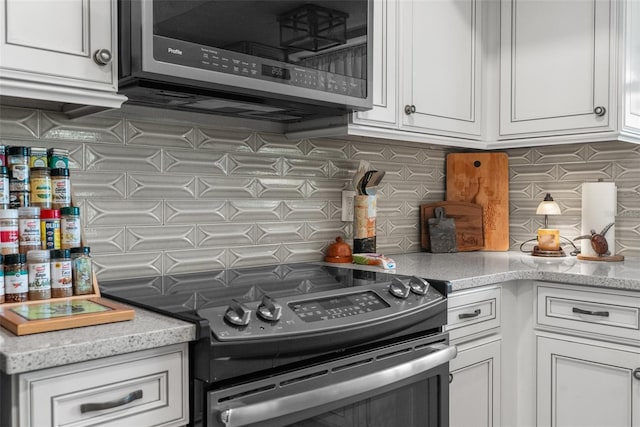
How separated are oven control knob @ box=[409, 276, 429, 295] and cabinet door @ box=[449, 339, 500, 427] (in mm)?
349

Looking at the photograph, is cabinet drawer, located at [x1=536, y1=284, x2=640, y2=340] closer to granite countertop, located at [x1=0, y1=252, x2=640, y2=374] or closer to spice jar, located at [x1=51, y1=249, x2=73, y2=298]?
granite countertop, located at [x1=0, y1=252, x2=640, y2=374]

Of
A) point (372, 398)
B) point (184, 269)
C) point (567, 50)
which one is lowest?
point (372, 398)

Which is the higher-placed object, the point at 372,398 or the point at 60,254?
the point at 60,254

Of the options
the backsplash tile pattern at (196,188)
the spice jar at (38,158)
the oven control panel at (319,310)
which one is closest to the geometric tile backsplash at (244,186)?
the backsplash tile pattern at (196,188)

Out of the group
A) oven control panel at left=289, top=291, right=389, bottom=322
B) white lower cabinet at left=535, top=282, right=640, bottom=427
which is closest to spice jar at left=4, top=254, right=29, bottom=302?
oven control panel at left=289, top=291, right=389, bottom=322

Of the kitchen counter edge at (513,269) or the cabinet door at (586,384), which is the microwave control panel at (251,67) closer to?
the kitchen counter edge at (513,269)

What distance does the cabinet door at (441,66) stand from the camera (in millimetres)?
2080

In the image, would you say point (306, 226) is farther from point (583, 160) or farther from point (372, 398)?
point (583, 160)

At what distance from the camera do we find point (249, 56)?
151 cm

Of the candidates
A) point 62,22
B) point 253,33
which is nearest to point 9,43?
→ point 62,22

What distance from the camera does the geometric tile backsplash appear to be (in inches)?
64.0

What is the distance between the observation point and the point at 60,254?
1330 millimetres

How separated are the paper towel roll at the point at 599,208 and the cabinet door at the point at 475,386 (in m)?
0.70

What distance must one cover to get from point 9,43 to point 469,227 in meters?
1.97
